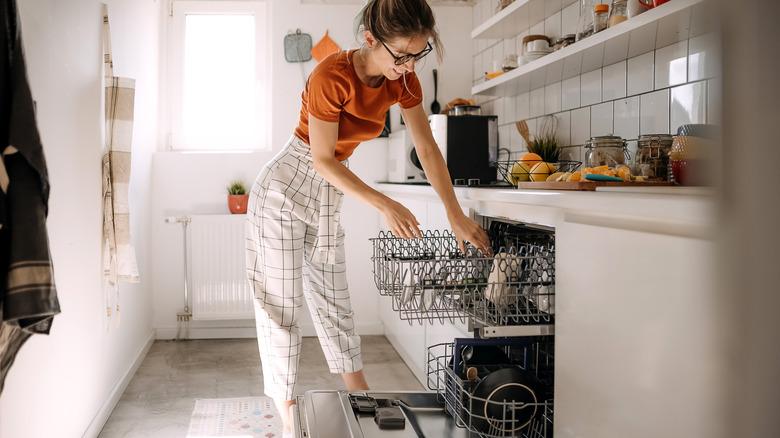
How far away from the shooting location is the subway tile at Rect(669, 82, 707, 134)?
1.83m

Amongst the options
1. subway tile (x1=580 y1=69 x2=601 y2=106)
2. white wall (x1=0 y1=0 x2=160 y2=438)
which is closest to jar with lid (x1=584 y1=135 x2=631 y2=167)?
subway tile (x1=580 y1=69 x2=601 y2=106)

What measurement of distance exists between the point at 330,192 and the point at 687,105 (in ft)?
3.41

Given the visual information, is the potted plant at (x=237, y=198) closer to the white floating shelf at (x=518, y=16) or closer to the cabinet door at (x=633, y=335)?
the white floating shelf at (x=518, y=16)

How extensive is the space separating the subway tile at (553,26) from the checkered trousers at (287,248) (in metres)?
1.31

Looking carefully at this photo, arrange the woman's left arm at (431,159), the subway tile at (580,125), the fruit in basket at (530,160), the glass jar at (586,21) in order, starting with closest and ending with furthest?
the woman's left arm at (431,159) < the fruit in basket at (530,160) < the glass jar at (586,21) < the subway tile at (580,125)

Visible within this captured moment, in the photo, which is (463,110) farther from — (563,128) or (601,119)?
(601,119)

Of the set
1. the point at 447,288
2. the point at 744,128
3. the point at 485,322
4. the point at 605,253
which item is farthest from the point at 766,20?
the point at 447,288

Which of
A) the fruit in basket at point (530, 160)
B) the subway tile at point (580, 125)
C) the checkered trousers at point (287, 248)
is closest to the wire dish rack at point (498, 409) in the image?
the checkered trousers at point (287, 248)

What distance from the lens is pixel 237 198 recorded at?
3.72 metres

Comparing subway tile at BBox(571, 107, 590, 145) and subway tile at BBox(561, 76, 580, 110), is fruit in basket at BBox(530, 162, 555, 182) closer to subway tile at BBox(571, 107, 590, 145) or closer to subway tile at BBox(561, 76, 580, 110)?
subway tile at BBox(571, 107, 590, 145)

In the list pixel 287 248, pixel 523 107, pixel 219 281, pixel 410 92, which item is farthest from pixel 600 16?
pixel 219 281

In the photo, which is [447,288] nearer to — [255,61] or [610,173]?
[610,173]

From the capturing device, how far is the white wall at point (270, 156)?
377cm

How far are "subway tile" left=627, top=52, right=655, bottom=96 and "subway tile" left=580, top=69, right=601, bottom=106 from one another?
0.21 metres
